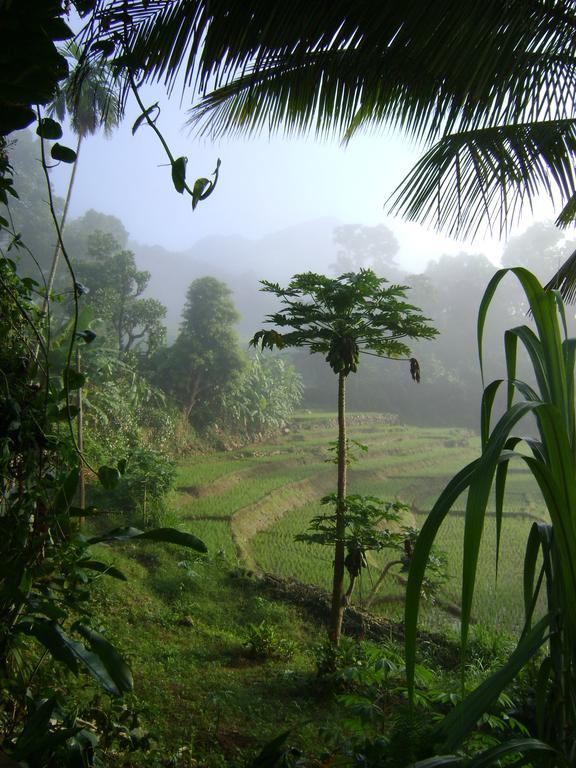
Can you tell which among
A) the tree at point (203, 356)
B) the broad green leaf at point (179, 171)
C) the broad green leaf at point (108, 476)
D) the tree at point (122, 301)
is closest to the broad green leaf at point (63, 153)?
the broad green leaf at point (179, 171)

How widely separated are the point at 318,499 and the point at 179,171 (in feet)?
32.6

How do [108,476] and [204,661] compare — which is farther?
[204,661]

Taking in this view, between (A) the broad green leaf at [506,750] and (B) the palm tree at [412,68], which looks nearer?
(A) the broad green leaf at [506,750]

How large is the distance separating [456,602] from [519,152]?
18.8 ft

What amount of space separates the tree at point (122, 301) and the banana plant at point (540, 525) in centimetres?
1220

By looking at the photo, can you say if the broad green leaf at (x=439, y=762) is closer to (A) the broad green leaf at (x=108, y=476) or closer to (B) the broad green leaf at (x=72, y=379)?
(A) the broad green leaf at (x=108, y=476)

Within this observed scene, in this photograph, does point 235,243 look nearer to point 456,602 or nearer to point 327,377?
point 327,377

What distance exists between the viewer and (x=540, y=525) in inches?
31.7

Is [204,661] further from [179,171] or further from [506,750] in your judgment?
[179,171]

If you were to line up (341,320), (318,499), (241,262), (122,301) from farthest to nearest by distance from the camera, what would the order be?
(241,262) → (122,301) → (318,499) → (341,320)

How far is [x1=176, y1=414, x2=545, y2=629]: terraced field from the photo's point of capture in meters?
6.58

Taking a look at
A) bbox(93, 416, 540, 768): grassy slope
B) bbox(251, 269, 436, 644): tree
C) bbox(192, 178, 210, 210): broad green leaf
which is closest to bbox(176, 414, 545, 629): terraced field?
bbox(93, 416, 540, 768): grassy slope

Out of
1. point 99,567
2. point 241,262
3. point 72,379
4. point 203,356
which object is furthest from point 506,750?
point 241,262

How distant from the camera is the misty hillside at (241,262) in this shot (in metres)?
61.3
